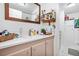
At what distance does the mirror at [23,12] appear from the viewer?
1436 millimetres

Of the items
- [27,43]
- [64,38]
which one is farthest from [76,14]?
[27,43]

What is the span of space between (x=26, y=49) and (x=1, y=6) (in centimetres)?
68

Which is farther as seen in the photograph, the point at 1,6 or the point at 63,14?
the point at 63,14

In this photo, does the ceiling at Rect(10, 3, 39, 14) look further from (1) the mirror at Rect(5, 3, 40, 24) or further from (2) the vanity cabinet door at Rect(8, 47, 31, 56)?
(2) the vanity cabinet door at Rect(8, 47, 31, 56)

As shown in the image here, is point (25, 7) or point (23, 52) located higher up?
point (25, 7)

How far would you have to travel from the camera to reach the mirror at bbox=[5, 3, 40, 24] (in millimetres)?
1436

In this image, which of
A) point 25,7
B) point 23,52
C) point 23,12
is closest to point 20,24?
point 23,12

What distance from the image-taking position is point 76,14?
9.34 feet

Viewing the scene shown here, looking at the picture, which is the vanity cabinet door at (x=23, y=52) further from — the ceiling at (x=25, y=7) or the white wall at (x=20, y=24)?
the ceiling at (x=25, y=7)

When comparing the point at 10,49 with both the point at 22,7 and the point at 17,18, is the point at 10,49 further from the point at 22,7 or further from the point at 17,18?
the point at 22,7

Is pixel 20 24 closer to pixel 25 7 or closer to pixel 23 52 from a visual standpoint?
pixel 25 7

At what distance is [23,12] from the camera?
1.76 meters

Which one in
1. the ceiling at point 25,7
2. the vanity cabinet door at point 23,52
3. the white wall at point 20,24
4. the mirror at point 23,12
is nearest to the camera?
the vanity cabinet door at point 23,52

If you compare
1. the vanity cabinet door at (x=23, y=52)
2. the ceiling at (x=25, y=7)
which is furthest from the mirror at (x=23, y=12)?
the vanity cabinet door at (x=23, y=52)
